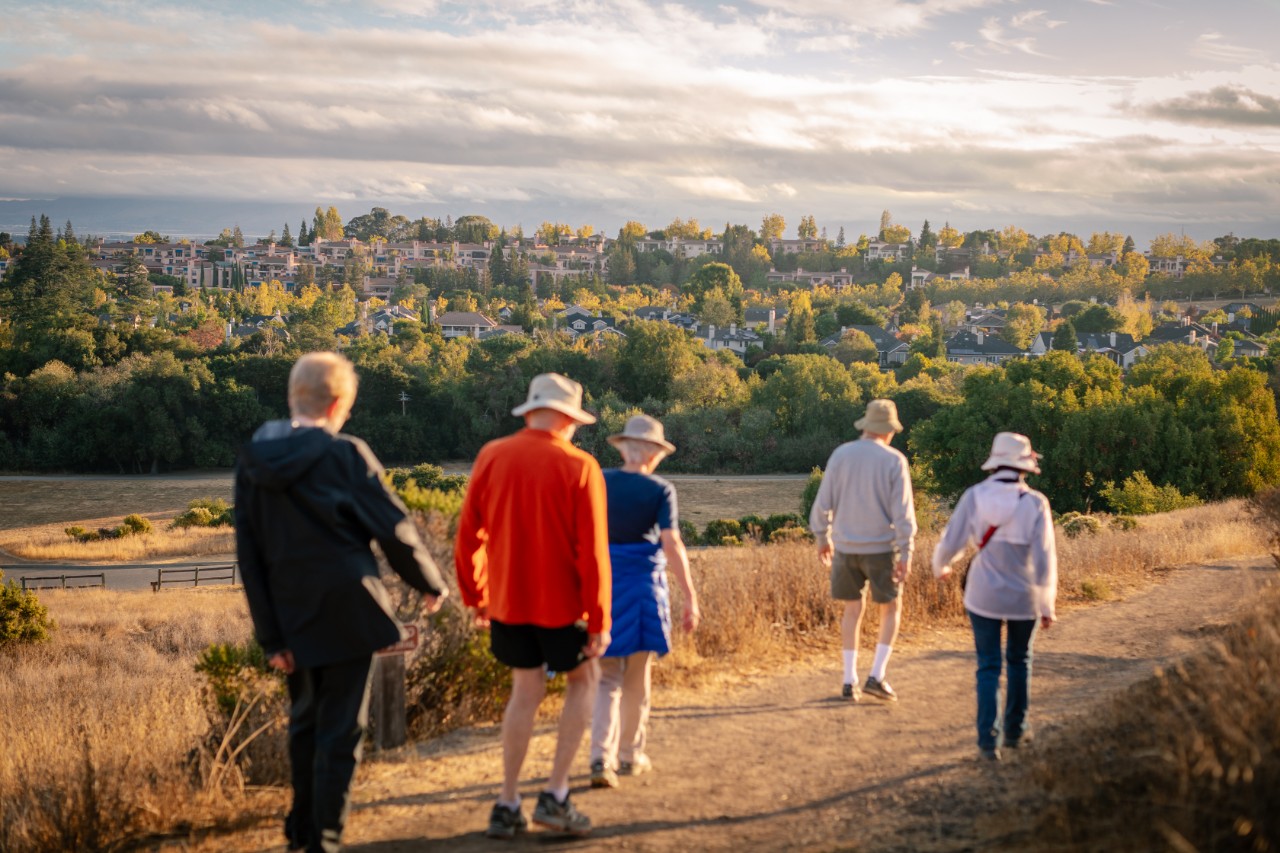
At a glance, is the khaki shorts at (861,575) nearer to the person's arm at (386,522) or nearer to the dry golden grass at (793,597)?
the dry golden grass at (793,597)

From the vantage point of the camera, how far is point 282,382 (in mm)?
63156

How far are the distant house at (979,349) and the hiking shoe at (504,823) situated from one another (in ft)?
347

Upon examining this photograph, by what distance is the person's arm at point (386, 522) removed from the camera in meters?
3.87

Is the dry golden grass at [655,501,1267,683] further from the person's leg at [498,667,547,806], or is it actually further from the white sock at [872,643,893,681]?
the person's leg at [498,667,547,806]

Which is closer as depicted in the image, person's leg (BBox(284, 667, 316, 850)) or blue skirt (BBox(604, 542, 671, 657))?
person's leg (BBox(284, 667, 316, 850))

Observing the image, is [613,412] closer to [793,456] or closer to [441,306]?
[793,456]

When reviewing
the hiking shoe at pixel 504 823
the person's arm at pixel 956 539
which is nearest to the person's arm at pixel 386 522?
the hiking shoe at pixel 504 823

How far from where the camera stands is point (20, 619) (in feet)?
56.1

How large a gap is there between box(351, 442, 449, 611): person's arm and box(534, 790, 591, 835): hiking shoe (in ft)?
3.21

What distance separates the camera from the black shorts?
4.32 meters

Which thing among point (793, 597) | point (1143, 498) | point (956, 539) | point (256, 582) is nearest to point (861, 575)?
point (956, 539)

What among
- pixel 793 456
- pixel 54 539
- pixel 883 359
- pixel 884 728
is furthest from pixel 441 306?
pixel 884 728

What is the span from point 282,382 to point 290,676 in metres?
62.1

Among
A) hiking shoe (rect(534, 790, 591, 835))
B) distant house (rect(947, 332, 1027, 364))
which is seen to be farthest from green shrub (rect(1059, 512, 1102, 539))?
distant house (rect(947, 332, 1027, 364))
